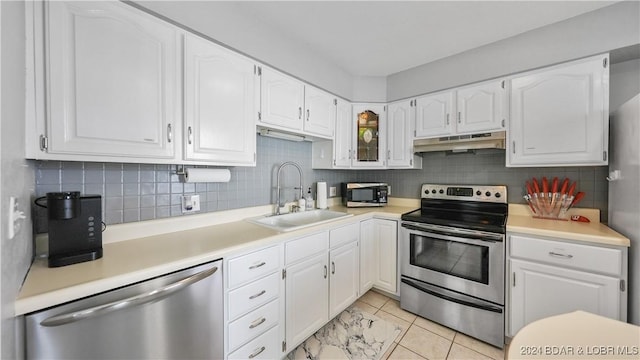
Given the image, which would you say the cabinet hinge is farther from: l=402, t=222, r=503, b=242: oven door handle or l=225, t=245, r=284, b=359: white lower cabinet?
l=402, t=222, r=503, b=242: oven door handle

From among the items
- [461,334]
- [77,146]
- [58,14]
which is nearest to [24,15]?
[58,14]

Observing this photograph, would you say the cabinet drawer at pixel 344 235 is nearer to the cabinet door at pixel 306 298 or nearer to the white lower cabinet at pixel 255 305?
the cabinet door at pixel 306 298

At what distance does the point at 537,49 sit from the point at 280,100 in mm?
2092

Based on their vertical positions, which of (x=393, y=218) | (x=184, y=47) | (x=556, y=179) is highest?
(x=184, y=47)

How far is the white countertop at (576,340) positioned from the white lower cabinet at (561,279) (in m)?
1.08

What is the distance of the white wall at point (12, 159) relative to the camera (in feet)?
1.98

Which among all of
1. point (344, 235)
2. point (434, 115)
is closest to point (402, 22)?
point (434, 115)

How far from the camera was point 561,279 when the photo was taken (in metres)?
1.54

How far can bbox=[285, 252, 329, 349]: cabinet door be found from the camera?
1552 millimetres

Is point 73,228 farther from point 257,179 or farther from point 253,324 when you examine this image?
point 257,179

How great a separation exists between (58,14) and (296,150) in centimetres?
171

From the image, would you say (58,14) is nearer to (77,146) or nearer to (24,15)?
(24,15)

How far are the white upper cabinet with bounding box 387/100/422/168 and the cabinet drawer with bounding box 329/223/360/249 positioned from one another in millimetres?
930

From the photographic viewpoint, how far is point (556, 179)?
1936 mm
